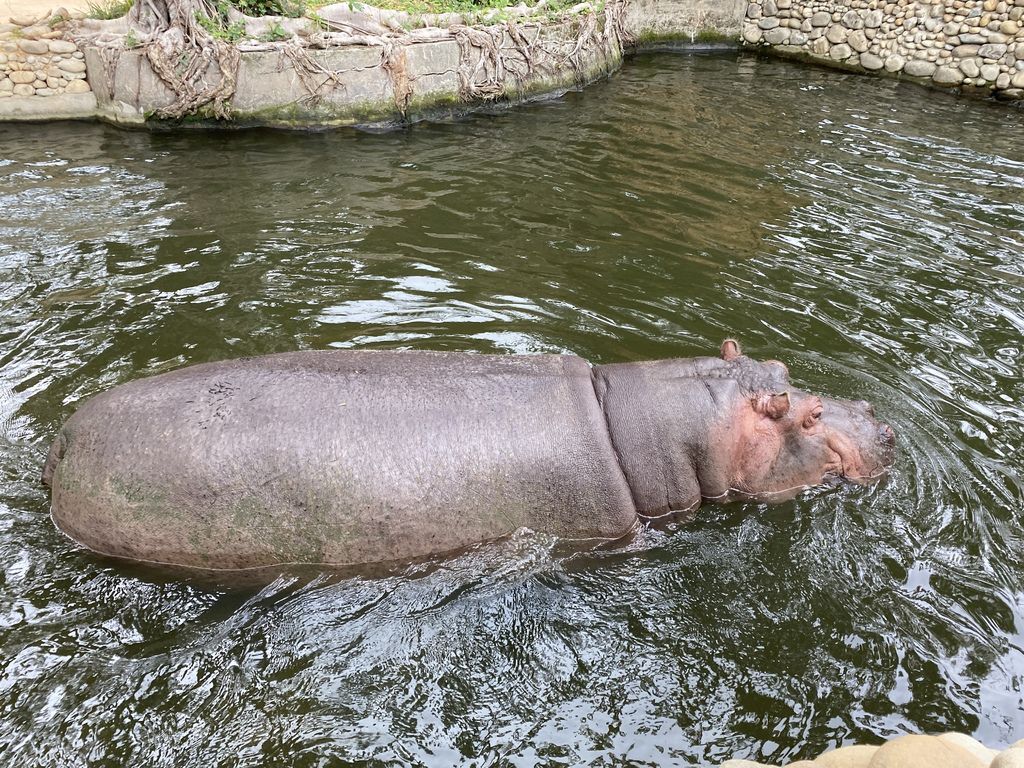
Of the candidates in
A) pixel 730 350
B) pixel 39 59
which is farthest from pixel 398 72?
pixel 730 350

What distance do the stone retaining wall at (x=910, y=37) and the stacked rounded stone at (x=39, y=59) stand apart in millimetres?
11993

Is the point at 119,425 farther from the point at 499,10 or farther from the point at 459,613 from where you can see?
the point at 499,10

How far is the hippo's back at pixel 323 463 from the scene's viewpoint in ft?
10.9

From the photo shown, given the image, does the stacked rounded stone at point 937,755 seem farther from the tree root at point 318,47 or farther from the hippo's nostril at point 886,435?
the tree root at point 318,47

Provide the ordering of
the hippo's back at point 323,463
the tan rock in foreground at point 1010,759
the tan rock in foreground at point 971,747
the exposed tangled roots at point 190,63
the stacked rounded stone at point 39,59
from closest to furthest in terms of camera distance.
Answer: the tan rock in foreground at point 1010,759 < the tan rock in foreground at point 971,747 < the hippo's back at point 323,463 < the exposed tangled roots at point 190,63 < the stacked rounded stone at point 39,59

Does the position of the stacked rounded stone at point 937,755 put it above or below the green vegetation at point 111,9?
below

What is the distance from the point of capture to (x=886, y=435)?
4371 mm

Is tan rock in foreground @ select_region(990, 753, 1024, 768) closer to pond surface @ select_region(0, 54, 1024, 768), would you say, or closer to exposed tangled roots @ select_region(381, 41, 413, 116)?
pond surface @ select_region(0, 54, 1024, 768)

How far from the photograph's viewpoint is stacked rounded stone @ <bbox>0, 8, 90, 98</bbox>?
10047mm

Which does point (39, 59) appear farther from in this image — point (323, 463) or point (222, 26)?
point (323, 463)

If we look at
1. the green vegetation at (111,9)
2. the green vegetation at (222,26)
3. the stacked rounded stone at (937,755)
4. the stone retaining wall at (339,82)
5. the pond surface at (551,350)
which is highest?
the green vegetation at (111,9)

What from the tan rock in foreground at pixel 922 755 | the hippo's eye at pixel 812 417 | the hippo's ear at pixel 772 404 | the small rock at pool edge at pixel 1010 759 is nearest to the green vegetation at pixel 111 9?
the hippo's ear at pixel 772 404

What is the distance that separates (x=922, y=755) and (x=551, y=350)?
12.3 ft

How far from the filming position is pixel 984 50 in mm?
12242
